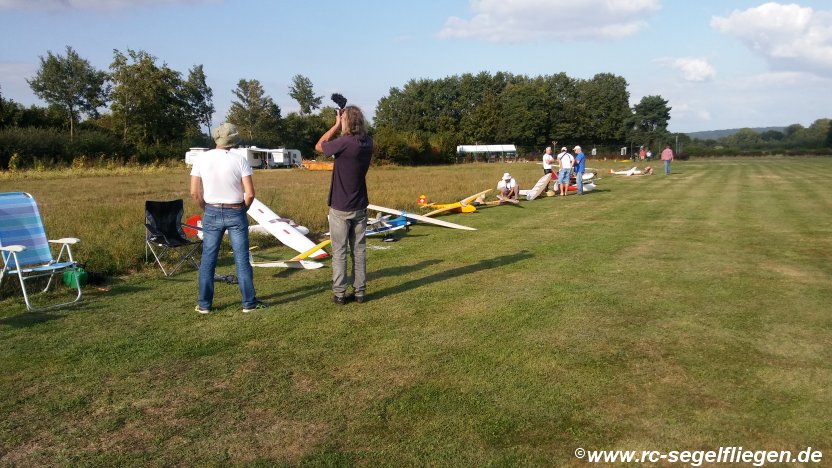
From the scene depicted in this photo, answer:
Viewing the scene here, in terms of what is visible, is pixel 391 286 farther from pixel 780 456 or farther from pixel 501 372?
pixel 780 456

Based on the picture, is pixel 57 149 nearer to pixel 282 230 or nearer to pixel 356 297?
pixel 282 230

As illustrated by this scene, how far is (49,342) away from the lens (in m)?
4.64

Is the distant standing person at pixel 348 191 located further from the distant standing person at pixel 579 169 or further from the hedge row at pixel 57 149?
the hedge row at pixel 57 149

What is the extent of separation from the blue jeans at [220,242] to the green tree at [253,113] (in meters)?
77.2

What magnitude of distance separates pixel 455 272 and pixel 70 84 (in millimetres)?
70644

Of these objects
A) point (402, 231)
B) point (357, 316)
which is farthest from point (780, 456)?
point (402, 231)

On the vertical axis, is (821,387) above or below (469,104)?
below

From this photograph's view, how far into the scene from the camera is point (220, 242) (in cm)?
535

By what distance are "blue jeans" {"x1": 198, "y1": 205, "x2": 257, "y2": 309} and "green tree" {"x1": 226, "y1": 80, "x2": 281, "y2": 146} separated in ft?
253

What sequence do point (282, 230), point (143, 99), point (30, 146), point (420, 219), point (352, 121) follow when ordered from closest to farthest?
point (352, 121) → point (282, 230) → point (420, 219) → point (30, 146) → point (143, 99)

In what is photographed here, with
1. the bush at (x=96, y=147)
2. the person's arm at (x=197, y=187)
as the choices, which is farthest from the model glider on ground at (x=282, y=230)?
the bush at (x=96, y=147)

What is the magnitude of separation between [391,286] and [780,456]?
4.30 m

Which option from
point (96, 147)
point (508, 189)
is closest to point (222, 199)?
point (508, 189)

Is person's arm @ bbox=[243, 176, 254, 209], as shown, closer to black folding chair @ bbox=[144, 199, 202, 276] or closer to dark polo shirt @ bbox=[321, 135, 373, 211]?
dark polo shirt @ bbox=[321, 135, 373, 211]
